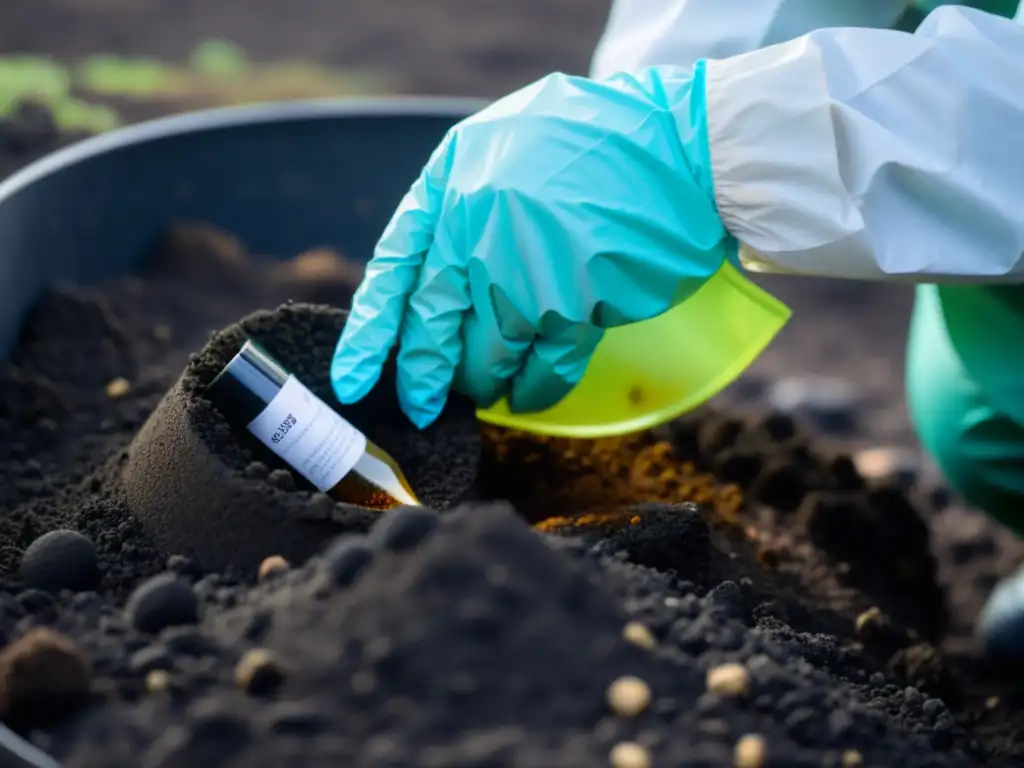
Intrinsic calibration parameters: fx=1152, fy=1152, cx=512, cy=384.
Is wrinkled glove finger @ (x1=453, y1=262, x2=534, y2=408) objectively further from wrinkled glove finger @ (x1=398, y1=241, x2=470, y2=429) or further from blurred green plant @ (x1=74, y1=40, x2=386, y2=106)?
blurred green plant @ (x1=74, y1=40, x2=386, y2=106)

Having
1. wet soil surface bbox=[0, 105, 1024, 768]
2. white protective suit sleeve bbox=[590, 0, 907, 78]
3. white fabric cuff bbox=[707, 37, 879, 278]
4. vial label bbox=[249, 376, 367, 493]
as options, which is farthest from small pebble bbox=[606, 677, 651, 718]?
white protective suit sleeve bbox=[590, 0, 907, 78]

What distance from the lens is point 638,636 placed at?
27.6 inches

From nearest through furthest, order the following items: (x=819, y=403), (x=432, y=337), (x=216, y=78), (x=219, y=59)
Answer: (x=432, y=337) < (x=819, y=403) < (x=216, y=78) < (x=219, y=59)

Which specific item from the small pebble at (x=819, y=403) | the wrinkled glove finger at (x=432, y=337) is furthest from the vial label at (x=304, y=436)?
the small pebble at (x=819, y=403)

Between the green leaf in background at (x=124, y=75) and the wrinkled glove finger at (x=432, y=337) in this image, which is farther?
the green leaf in background at (x=124, y=75)

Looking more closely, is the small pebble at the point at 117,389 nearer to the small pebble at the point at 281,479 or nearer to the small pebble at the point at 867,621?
the small pebble at the point at 281,479

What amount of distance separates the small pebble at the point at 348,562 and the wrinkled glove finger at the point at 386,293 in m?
0.32

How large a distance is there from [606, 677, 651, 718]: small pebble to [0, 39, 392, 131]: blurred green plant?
1531 mm

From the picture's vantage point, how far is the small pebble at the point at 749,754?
0.66 m

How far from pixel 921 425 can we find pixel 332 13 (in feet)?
8.13

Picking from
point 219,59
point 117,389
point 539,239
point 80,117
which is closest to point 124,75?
point 219,59

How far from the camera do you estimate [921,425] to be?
154cm

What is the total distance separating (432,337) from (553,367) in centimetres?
12

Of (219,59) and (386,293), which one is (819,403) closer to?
(386,293)
